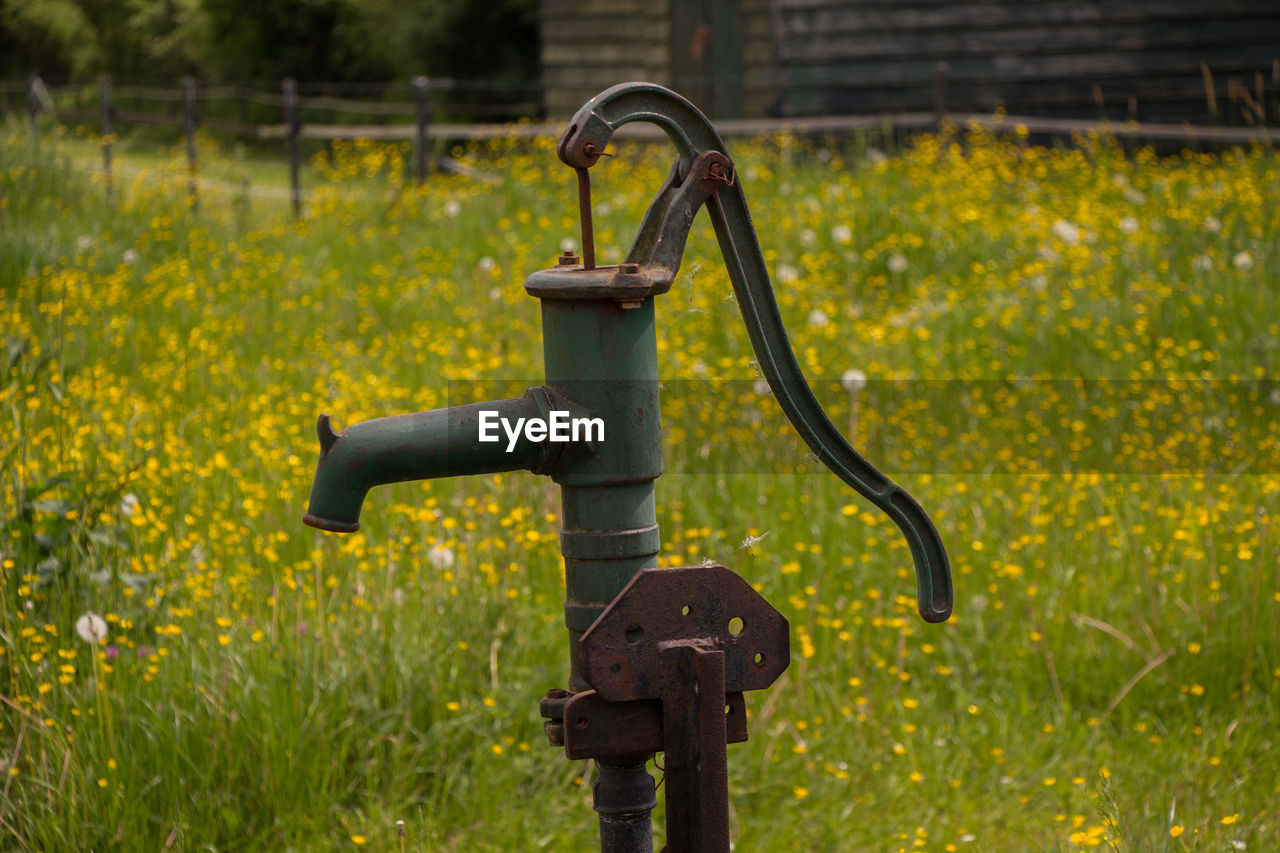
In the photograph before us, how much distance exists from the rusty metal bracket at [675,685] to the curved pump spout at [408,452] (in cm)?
20

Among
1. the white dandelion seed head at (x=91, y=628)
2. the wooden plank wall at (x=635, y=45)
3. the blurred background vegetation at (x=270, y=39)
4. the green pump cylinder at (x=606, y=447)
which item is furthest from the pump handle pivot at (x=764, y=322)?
the blurred background vegetation at (x=270, y=39)

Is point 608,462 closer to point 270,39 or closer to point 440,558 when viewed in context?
point 440,558

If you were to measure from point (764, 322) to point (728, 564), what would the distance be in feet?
→ 6.75

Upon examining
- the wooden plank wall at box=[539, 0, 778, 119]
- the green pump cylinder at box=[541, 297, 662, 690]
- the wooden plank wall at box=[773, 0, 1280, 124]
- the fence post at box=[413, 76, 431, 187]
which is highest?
the wooden plank wall at box=[539, 0, 778, 119]

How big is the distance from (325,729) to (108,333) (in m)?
3.36

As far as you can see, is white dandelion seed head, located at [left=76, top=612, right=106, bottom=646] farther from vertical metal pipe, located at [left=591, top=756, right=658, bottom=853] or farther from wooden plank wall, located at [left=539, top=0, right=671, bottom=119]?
wooden plank wall, located at [left=539, top=0, right=671, bottom=119]

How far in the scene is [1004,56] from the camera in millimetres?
12148

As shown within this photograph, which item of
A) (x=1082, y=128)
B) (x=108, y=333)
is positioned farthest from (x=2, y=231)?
(x=1082, y=128)

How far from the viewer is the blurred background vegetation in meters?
23.8

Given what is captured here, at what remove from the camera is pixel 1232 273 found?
5109mm

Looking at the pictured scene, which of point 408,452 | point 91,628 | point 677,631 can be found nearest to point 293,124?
point 91,628

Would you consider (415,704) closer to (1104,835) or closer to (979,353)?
(1104,835)

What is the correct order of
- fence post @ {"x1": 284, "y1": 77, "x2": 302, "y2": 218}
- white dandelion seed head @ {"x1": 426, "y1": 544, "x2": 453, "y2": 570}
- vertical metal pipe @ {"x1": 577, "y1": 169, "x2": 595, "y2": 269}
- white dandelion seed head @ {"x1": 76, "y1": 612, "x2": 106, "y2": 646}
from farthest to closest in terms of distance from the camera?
1. fence post @ {"x1": 284, "y1": 77, "x2": 302, "y2": 218}
2. white dandelion seed head @ {"x1": 426, "y1": 544, "x2": 453, "y2": 570}
3. white dandelion seed head @ {"x1": 76, "y1": 612, "x2": 106, "y2": 646}
4. vertical metal pipe @ {"x1": 577, "y1": 169, "x2": 595, "y2": 269}

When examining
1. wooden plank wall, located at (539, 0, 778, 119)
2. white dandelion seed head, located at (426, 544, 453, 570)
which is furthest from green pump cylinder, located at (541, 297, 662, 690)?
wooden plank wall, located at (539, 0, 778, 119)
